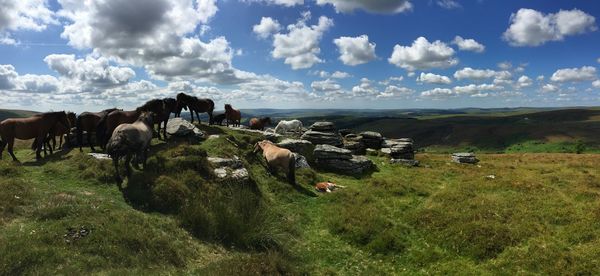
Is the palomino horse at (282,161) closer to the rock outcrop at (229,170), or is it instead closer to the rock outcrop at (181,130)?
the rock outcrop at (229,170)

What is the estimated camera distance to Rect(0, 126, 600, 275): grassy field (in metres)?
11.0

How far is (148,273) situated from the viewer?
1003cm

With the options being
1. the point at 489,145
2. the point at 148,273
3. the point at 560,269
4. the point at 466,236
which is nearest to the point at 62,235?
the point at 148,273

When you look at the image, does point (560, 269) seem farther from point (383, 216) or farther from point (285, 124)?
point (285, 124)

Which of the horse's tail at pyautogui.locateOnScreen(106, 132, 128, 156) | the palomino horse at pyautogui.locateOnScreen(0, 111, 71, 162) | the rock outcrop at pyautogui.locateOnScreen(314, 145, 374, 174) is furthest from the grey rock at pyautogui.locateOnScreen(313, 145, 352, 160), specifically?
the palomino horse at pyautogui.locateOnScreen(0, 111, 71, 162)

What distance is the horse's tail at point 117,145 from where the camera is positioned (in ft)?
56.4

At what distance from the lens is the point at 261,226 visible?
1451 cm

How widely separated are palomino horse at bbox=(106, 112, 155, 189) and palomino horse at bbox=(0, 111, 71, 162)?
7.12 meters

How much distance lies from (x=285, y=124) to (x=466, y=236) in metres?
32.1

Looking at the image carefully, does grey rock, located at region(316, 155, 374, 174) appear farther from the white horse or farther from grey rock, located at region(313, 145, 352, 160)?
the white horse

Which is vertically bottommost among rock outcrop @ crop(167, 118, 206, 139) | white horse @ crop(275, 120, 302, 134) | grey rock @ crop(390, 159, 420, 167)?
grey rock @ crop(390, 159, 420, 167)

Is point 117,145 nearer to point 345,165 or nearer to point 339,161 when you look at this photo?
point 339,161

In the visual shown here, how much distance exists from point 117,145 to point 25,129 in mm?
8721

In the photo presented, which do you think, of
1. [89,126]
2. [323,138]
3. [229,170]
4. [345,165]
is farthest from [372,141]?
[89,126]
